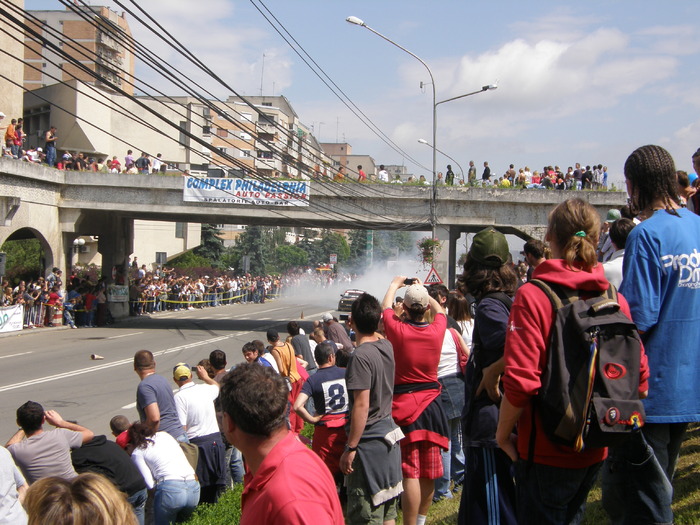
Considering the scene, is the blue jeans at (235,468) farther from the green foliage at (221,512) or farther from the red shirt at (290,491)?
the red shirt at (290,491)

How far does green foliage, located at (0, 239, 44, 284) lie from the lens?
4162 centimetres

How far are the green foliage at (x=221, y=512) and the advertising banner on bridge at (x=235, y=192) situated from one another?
83.4 feet

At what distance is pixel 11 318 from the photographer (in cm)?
2700

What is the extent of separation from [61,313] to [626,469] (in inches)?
1200

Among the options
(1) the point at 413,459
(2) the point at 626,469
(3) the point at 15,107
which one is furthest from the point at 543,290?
(3) the point at 15,107

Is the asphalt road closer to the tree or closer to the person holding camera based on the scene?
the person holding camera

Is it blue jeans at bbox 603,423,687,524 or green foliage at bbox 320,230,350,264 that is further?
green foliage at bbox 320,230,350,264

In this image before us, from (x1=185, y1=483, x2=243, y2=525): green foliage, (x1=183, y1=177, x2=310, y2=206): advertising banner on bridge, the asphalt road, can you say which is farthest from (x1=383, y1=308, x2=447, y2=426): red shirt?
(x1=183, y1=177, x2=310, y2=206): advertising banner on bridge

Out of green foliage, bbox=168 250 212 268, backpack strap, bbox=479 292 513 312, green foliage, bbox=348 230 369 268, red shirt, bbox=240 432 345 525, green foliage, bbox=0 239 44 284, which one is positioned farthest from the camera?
green foliage, bbox=348 230 369 268

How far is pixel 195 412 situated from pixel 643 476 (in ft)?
18.3

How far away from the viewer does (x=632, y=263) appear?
3469mm

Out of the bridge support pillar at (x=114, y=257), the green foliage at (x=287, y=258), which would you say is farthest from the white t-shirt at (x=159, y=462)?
the green foliage at (x=287, y=258)

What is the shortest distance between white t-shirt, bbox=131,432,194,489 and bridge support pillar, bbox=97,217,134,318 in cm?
3088

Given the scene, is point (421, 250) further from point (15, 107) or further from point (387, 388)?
point (387, 388)
